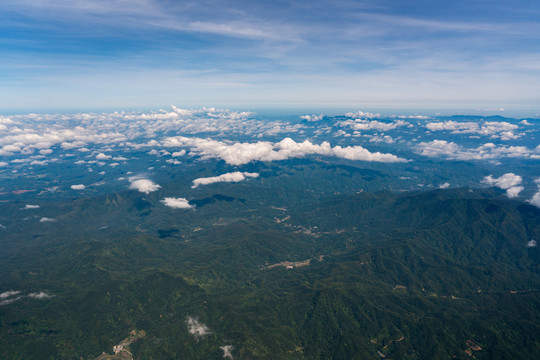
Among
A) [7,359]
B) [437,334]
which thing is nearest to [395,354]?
[437,334]

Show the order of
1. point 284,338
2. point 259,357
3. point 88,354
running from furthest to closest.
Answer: point 284,338
point 88,354
point 259,357

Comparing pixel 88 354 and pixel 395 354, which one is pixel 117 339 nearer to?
pixel 88 354

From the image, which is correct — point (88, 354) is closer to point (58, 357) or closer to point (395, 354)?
point (58, 357)

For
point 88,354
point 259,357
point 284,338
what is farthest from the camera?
point 284,338

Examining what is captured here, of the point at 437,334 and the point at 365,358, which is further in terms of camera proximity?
the point at 437,334

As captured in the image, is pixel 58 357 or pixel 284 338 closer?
pixel 58 357

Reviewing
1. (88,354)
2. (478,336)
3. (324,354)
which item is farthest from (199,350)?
(478,336)

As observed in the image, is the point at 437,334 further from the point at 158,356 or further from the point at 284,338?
the point at 158,356

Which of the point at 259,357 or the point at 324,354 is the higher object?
the point at 259,357
